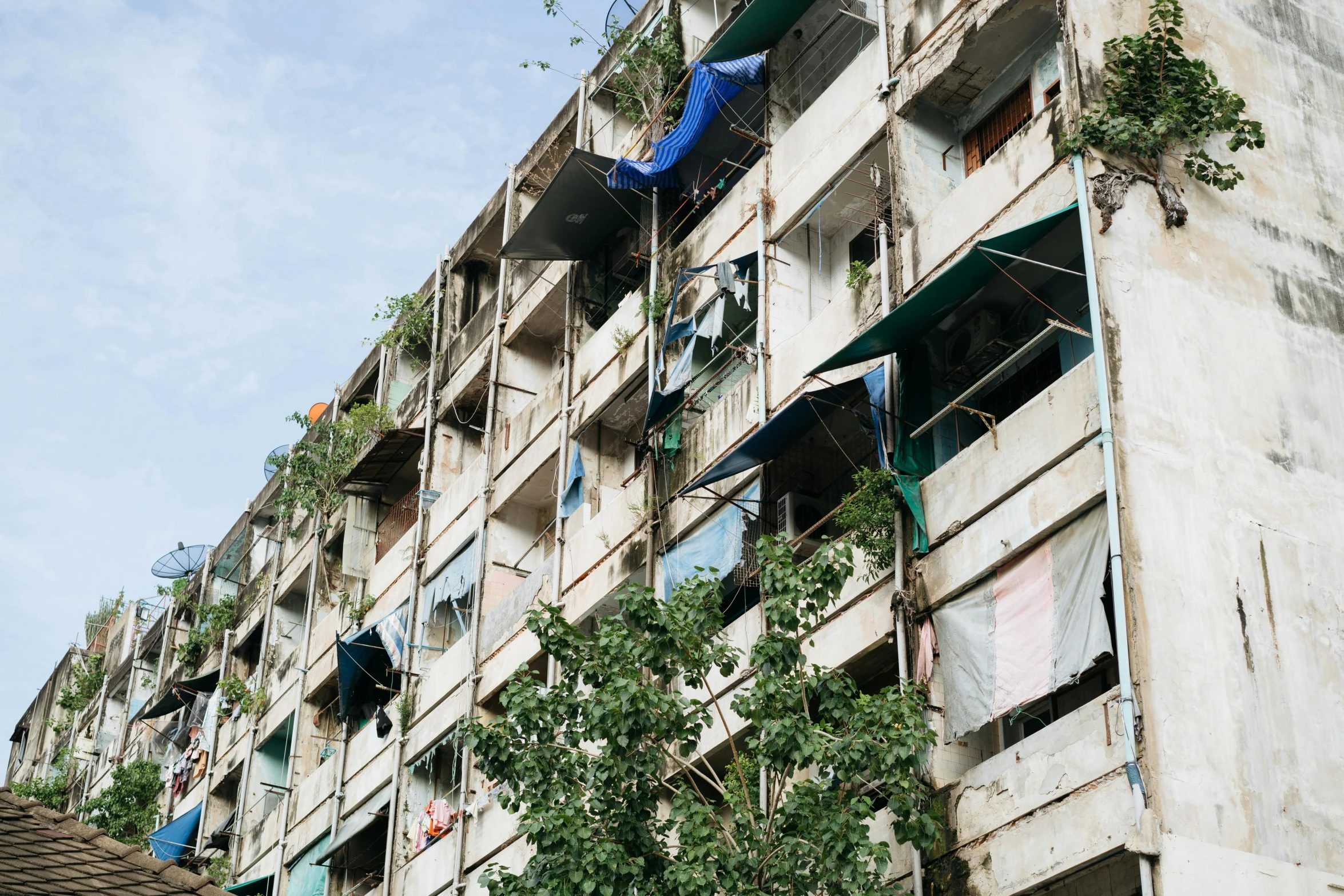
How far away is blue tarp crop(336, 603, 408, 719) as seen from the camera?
1046 inches

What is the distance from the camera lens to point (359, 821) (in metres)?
26.1

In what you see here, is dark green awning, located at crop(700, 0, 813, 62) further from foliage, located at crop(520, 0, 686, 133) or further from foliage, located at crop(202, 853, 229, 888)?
foliage, located at crop(202, 853, 229, 888)

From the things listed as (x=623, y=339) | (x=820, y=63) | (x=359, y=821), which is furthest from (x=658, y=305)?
(x=359, y=821)

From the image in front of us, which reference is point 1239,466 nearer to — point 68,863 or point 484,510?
point 68,863

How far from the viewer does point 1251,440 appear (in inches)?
559

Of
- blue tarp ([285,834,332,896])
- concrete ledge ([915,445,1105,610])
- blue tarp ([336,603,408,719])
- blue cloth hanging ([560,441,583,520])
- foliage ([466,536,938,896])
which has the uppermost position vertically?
blue cloth hanging ([560,441,583,520])

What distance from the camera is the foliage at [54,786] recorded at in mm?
37469

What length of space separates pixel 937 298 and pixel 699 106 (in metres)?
7.29

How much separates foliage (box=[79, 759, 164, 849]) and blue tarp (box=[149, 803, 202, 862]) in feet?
2.85

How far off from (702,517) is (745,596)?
3.54 ft

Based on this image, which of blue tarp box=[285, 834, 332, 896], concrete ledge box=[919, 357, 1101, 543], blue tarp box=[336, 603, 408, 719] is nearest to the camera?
concrete ledge box=[919, 357, 1101, 543]

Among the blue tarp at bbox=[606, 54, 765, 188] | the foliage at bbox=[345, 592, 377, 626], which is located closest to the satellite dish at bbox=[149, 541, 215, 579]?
the foliage at bbox=[345, 592, 377, 626]

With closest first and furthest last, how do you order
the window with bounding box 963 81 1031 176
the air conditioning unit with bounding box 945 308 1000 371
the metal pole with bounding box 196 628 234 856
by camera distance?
the air conditioning unit with bounding box 945 308 1000 371 < the window with bounding box 963 81 1031 176 < the metal pole with bounding box 196 628 234 856

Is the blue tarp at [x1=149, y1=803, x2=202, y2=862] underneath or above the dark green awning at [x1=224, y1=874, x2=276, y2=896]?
above
